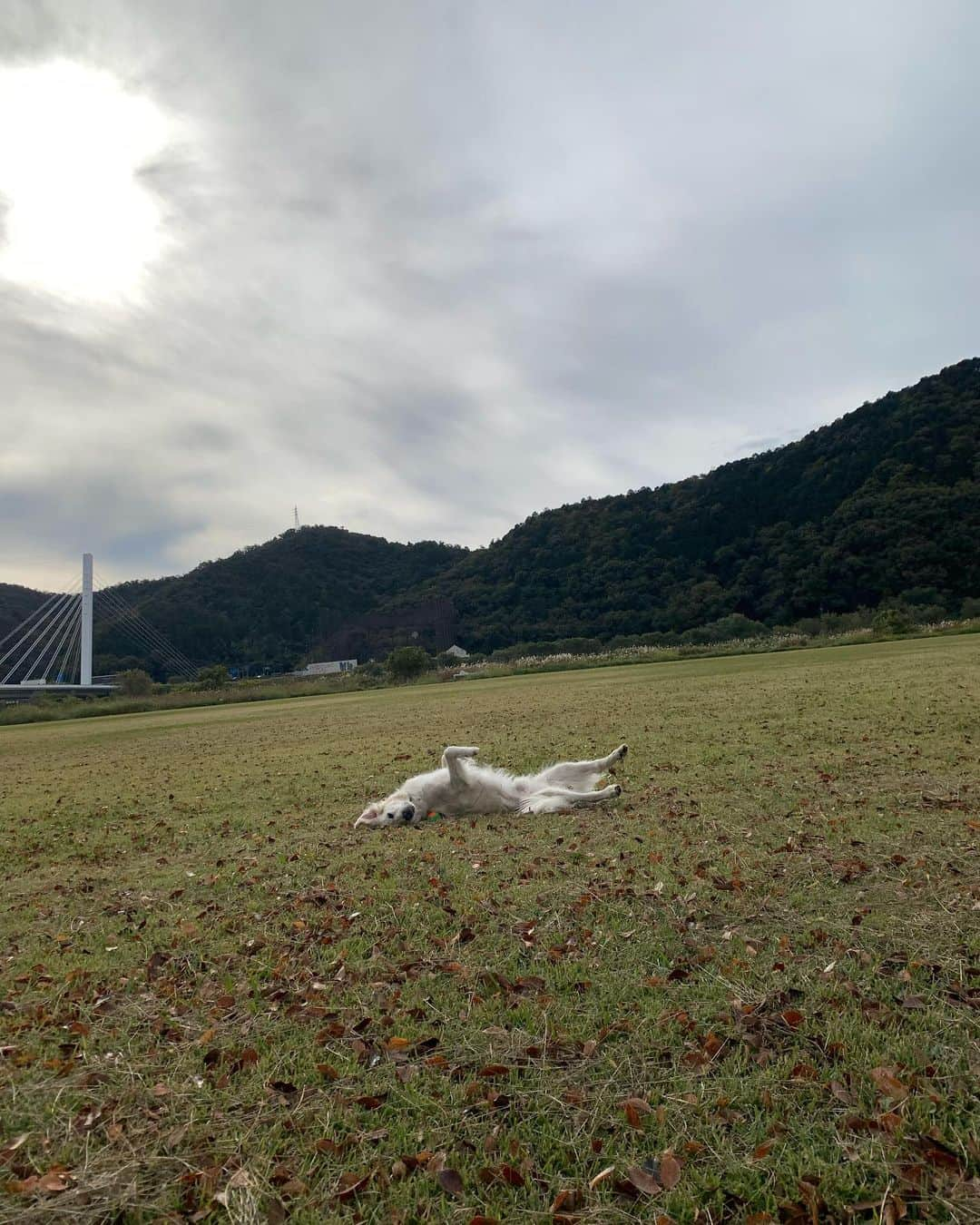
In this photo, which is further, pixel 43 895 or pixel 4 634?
pixel 4 634

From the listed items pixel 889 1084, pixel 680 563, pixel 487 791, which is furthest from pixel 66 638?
pixel 889 1084

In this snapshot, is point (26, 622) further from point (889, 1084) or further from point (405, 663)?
point (889, 1084)

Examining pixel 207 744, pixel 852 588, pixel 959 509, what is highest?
pixel 959 509

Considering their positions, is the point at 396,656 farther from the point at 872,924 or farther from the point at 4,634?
the point at 872,924

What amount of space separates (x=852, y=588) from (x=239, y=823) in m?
57.3

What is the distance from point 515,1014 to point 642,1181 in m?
0.99

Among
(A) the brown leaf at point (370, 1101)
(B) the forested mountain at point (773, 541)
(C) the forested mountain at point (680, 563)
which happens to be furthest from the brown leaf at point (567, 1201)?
(B) the forested mountain at point (773, 541)

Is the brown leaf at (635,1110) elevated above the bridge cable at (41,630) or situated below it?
below

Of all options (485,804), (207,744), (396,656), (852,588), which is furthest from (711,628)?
(485,804)

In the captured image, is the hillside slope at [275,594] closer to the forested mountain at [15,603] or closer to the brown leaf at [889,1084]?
the forested mountain at [15,603]

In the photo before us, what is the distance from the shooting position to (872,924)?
3.58 meters

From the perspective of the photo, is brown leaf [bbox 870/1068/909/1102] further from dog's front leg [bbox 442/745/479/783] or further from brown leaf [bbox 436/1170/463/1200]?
dog's front leg [bbox 442/745/479/783]

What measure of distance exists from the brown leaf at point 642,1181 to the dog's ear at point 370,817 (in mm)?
4791

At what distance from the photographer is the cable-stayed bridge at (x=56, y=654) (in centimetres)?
5938
